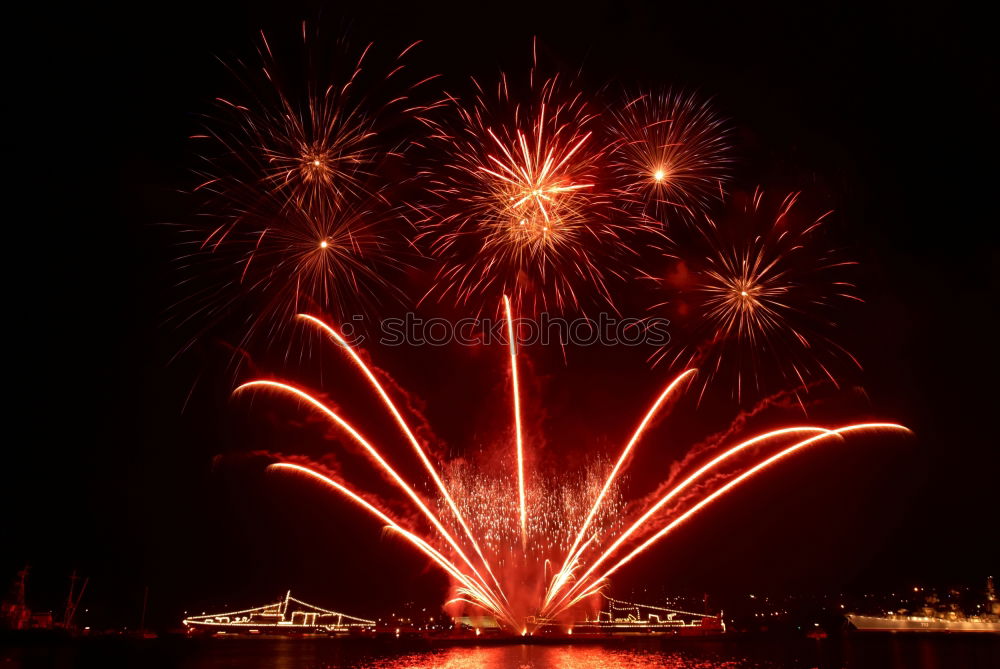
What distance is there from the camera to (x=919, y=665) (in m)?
42.4

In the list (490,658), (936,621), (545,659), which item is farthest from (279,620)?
(936,621)

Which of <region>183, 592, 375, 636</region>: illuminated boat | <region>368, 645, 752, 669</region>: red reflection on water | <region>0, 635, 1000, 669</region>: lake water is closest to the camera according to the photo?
<region>368, 645, 752, 669</region>: red reflection on water

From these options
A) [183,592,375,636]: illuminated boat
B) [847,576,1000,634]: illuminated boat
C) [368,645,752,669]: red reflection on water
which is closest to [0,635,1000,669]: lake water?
[368,645,752,669]: red reflection on water

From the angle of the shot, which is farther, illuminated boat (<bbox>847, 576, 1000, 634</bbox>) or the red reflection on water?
illuminated boat (<bbox>847, 576, 1000, 634</bbox>)

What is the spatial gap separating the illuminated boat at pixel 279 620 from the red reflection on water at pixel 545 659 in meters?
39.6

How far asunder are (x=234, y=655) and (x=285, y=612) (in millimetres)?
54371

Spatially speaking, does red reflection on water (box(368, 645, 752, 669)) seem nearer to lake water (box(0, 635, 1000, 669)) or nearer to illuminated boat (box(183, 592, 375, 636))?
lake water (box(0, 635, 1000, 669))

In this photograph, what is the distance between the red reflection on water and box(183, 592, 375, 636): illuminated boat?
39.6m

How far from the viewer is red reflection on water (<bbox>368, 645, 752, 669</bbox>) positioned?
3666cm

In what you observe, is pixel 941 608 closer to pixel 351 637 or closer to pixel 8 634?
pixel 351 637

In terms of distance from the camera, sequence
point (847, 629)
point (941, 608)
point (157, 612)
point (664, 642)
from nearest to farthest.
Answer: point (664, 642)
point (157, 612)
point (847, 629)
point (941, 608)

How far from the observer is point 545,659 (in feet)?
131

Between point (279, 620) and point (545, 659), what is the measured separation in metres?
69.3

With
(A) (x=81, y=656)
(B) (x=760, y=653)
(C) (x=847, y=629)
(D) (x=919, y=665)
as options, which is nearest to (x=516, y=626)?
(B) (x=760, y=653)
